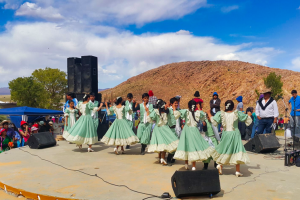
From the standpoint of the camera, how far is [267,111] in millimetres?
9273

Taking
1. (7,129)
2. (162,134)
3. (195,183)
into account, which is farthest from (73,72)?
(195,183)

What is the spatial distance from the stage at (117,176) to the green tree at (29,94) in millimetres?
28592

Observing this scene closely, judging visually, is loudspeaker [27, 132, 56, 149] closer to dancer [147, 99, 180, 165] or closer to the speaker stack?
the speaker stack

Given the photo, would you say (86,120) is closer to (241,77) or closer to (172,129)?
(172,129)

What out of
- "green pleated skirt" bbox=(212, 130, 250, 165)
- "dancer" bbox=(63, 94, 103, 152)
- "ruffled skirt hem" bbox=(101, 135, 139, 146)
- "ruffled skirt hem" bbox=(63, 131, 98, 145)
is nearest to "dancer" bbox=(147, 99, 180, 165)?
"green pleated skirt" bbox=(212, 130, 250, 165)

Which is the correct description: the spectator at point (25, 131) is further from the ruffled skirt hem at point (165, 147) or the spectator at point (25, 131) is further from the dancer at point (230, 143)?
the dancer at point (230, 143)

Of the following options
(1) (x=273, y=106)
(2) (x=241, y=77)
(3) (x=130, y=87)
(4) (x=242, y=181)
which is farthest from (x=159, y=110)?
(3) (x=130, y=87)

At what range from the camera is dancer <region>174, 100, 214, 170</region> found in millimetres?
6454

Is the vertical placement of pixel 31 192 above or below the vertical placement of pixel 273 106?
below

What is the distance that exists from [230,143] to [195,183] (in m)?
1.83

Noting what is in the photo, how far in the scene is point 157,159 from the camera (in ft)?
27.6

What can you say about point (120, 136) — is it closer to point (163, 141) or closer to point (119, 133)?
point (119, 133)

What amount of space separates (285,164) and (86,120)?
248 inches

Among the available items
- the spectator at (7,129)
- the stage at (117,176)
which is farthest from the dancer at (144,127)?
the spectator at (7,129)
